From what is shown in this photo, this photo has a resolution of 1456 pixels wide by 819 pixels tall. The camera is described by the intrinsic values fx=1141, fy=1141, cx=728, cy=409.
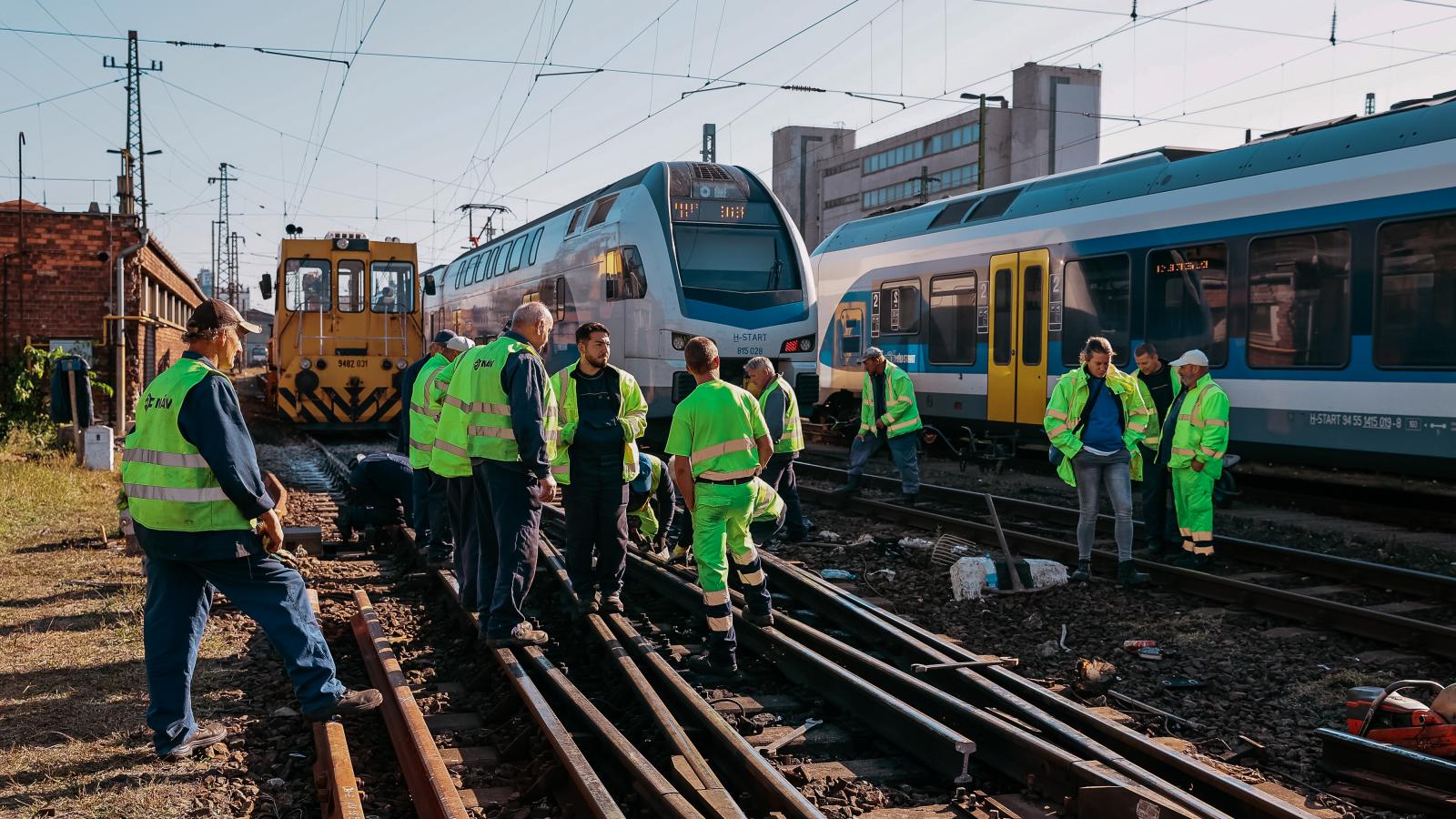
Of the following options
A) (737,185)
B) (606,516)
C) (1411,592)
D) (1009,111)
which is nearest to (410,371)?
(606,516)

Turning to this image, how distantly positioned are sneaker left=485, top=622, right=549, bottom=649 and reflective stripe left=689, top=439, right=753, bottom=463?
140cm

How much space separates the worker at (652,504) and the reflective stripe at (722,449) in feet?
7.47

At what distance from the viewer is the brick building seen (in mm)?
17906

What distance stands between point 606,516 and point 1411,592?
5.79 metres

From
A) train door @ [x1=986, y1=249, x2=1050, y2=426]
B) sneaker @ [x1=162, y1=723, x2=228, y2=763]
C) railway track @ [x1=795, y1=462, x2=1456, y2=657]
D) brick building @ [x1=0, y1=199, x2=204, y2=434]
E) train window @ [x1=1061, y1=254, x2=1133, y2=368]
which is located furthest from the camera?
brick building @ [x1=0, y1=199, x2=204, y2=434]

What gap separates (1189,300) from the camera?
12273 mm

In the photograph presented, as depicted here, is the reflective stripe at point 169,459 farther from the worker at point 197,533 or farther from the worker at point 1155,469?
the worker at point 1155,469

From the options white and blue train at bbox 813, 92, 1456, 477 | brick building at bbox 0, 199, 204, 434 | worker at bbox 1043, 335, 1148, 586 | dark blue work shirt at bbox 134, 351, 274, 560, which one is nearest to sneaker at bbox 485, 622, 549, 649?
dark blue work shirt at bbox 134, 351, 274, 560

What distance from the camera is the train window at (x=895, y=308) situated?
17.0 meters

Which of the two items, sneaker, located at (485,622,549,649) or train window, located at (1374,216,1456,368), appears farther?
train window, located at (1374,216,1456,368)

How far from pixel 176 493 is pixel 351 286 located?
1677cm

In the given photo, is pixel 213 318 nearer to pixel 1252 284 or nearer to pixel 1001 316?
pixel 1252 284

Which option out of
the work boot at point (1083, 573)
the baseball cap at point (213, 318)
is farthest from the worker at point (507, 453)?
the work boot at point (1083, 573)

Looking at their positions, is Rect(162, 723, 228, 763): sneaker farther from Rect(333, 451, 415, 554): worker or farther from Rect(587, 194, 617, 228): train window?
Rect(587, 194, 617, 228): train window
